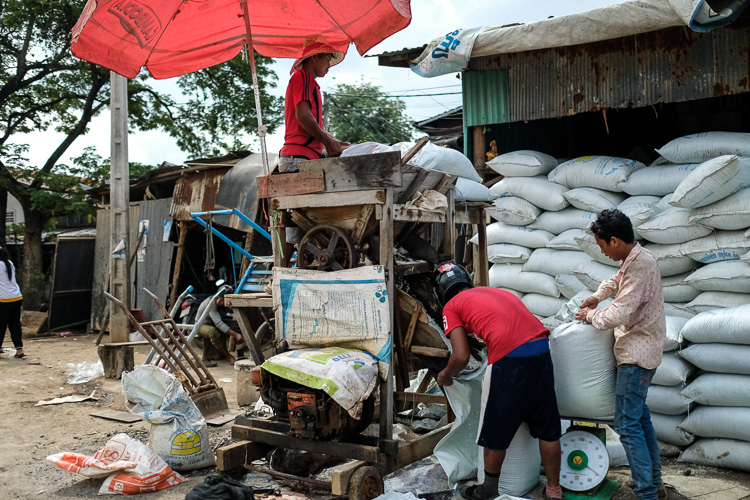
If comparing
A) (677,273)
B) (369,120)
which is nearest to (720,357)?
(677,273)

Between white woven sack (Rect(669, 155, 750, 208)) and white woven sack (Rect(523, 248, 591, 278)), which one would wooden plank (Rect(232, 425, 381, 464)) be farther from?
white woven sack (Rect(669, 155, 750, 208))

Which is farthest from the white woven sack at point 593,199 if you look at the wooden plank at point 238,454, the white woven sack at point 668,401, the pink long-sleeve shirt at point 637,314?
the wooden plank at point 238,454

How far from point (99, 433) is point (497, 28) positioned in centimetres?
533

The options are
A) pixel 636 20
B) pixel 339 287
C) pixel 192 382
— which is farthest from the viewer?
pixel 192 382

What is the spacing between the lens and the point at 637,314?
3.83 m

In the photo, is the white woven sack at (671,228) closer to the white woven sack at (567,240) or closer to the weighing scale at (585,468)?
the white woven sack at (567,240)

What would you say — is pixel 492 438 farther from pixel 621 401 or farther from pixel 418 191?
pixel 418 191

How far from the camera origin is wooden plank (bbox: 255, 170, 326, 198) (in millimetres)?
4285

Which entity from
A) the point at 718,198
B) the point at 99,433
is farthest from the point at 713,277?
the point at 99,433

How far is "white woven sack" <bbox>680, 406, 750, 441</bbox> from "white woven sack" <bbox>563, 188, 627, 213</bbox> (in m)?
1.81

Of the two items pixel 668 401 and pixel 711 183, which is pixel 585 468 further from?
pixel 711 183

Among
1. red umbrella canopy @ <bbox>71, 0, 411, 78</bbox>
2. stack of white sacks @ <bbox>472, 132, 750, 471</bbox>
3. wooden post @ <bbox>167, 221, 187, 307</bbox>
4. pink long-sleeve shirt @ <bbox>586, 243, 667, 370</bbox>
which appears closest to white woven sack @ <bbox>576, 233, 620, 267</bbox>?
stack of white sacks @ <bbox>472, 132, 750, 471</bbox>

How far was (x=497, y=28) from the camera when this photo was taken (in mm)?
6109

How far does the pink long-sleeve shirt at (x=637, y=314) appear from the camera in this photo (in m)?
3.78
